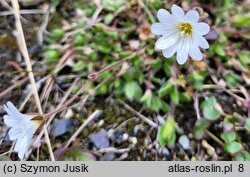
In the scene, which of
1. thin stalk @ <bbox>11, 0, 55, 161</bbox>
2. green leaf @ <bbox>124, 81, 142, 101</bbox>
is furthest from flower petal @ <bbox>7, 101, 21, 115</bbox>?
green leaf @ <bbox>124, 81, 142, 101</bbox>

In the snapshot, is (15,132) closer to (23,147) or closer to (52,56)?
(23,147)

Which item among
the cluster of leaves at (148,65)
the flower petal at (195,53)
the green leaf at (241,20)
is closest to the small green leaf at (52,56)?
the cluster of leaves at (148,65)

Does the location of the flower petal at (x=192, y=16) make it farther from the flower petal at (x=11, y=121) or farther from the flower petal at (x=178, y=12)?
the flower petal at (x=11, y=121)

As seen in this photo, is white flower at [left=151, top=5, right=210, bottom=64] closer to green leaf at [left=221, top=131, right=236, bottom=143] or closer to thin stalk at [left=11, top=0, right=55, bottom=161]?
green leaf at [left=221, top=131, right=236, bottom=143]

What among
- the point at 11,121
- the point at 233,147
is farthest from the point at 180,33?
the point at 11,121

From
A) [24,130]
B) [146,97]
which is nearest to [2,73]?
[24,130]
